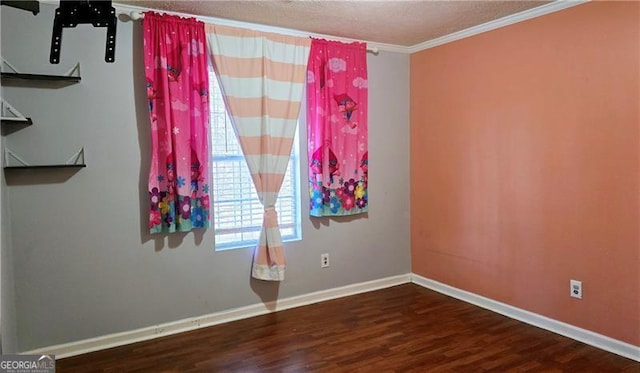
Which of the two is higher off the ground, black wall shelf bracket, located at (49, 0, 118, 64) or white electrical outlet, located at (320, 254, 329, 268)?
black wall shelf bracket, located at (49, 0, 118, 64)

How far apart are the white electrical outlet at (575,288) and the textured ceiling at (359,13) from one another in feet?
Result: 6.41

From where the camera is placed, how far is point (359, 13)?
3.21m

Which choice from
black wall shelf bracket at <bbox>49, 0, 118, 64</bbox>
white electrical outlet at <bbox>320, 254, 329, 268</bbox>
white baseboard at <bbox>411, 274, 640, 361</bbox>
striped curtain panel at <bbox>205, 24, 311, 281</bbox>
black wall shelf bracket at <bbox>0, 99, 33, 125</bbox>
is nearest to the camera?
black wall shelf bracket at <bbox>49, 0, 118, 64</bbox>

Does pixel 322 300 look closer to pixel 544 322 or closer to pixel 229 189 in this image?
pixel 229 189

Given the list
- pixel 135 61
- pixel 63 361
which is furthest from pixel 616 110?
pixel 63 361

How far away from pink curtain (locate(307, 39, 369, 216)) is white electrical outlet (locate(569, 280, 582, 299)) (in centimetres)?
176

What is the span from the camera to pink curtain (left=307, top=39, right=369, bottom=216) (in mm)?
3754

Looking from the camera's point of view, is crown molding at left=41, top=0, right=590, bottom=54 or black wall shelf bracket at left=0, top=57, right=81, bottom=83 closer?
black wall shelf bracket at left=0, top=57, right=81, bottom=83

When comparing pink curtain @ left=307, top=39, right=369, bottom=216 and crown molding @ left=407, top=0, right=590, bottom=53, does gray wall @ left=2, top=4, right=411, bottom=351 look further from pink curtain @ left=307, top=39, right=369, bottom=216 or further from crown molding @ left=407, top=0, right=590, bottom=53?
crown molding @ left=407, top=0, right=590, bottom=53

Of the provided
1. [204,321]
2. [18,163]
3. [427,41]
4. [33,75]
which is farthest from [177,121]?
[427,41]

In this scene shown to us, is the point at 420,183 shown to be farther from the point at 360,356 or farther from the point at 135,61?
the point at 135,61

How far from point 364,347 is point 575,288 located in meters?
1.52

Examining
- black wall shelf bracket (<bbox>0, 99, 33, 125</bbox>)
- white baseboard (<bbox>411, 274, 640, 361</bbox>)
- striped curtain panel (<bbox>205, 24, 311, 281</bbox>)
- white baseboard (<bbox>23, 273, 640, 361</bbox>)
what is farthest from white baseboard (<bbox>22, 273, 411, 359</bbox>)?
black wall shelf bracket (<bbox>0, 99, 33, 125</bbox>)

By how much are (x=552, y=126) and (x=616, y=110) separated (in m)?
0.43
